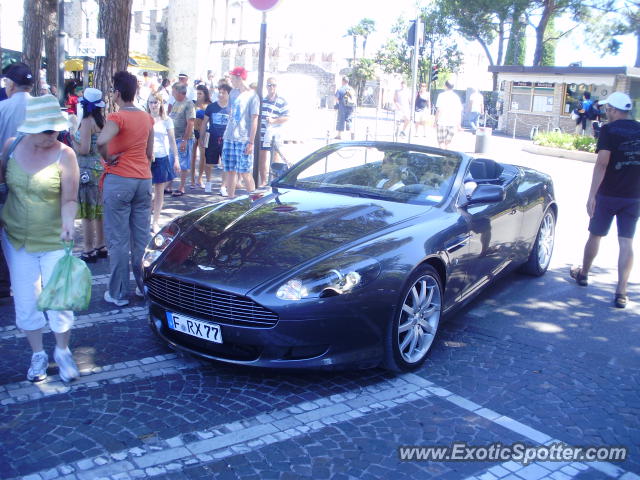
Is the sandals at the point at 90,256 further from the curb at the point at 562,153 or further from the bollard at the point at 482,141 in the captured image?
the curb at the point at 562,153

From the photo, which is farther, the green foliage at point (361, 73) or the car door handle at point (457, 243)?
the green foliage at point (361, 73)

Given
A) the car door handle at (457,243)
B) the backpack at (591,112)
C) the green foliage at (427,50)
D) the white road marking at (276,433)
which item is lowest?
the white road marking at (276,433)

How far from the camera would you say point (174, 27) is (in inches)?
2153

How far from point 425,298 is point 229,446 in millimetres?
1790

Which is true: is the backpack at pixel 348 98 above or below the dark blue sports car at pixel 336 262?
above

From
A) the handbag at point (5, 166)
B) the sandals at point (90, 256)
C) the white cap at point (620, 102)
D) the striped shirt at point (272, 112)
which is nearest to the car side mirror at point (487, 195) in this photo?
the white cap at point (620, 102)

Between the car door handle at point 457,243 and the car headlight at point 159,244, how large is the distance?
1.93 meters

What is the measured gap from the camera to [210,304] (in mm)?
4070

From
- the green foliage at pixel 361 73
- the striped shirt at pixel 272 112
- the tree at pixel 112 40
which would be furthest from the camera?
the green foliage at pixel 361 73

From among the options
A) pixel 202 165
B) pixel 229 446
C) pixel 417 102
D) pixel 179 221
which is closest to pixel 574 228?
pixel 202 165

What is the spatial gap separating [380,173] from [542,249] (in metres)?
2.40

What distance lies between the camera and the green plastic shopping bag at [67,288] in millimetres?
3887

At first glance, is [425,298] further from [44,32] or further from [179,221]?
[44,32]

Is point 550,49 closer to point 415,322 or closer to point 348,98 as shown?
point 348,98
